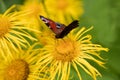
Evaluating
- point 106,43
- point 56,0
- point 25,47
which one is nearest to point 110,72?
point 106,43

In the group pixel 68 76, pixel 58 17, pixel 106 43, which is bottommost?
pixel 68 76

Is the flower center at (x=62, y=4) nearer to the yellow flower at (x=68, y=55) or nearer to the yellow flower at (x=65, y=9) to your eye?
the yellow flower at (x=65, y=9)

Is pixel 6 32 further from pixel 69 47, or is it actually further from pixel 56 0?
pixel 56 0

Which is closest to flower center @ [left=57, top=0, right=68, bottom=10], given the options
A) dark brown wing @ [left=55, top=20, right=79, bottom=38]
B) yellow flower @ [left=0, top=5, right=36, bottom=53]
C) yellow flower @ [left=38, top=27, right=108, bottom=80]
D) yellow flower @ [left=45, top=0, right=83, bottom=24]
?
yellow flower @ [left=45, top=0, right=83, bottom=24]

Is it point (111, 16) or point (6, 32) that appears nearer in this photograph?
point (6, 32)

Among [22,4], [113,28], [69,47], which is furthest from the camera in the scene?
[22,4]

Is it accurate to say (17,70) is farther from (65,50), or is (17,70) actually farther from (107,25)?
(107,25)

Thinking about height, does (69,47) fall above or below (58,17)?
below

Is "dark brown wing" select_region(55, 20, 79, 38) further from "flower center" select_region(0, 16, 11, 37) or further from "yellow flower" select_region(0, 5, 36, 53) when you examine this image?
"flower center" select_region(0, 16, 11, 37)
